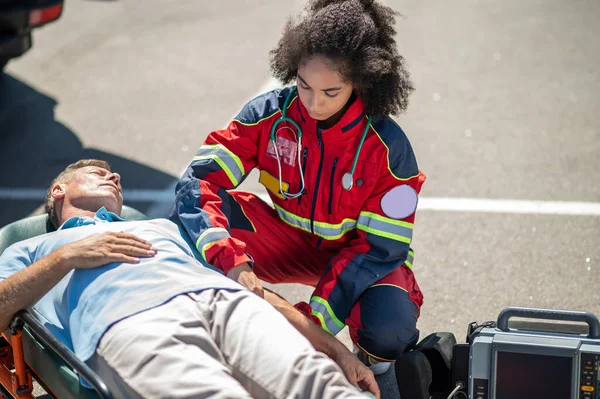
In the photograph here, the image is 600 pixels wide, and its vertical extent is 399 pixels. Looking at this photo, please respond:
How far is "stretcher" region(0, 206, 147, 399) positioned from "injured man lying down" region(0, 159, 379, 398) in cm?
8

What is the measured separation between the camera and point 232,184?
3738 mm

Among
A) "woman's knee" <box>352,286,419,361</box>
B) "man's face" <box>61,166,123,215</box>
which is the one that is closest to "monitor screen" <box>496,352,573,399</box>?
"woman's knee" <box>352,286,419,361</box>

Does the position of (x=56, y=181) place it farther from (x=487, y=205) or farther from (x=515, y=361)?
(x=487, y=205)

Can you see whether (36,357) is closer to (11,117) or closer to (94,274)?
(94,274)

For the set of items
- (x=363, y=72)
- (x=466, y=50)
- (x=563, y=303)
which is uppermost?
(x=466, y=50)

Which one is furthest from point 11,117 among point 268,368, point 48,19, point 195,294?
point 268,368

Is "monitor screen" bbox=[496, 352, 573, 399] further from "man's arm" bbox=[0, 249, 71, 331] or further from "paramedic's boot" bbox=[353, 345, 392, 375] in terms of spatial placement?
"man's arm" bbox=[0, 249, 71, 331]

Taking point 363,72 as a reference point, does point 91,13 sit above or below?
above

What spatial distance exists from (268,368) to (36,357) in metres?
1.00

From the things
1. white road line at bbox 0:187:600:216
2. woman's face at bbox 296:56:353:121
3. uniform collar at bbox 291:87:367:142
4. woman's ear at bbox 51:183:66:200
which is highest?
woman's face at bbox 296:56:353:121

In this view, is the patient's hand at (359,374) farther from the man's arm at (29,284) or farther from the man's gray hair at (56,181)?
the man's gray hair at (56,181)

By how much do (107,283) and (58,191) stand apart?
936 millimetres

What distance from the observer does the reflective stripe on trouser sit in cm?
345

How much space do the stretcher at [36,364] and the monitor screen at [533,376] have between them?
151 centimetres
